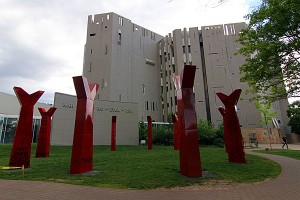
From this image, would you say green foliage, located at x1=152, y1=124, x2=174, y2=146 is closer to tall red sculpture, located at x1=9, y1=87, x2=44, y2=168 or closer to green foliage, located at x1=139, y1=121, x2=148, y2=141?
green foliage, located at x1=139, y1=121, x2=148, y2=141

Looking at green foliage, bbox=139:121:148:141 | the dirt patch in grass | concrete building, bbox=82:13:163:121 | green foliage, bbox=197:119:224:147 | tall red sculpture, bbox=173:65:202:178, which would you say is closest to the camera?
the dirt patch in grass

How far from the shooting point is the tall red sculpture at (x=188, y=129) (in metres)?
7.89

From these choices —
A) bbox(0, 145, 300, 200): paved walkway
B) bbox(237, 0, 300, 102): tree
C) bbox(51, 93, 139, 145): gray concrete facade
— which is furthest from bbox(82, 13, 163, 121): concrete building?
bbox(0, 145, 300, 200): paved walkway

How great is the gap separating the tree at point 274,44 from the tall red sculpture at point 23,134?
41.8 feet

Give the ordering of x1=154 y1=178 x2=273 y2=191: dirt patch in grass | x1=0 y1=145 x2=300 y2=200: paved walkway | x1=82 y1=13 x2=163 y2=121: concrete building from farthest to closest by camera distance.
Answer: x1=82 y1=13 x2=163 y2=121: concrete building → x1=154 y1=178 x2=273 y2=191: dirt patch in grass → x1=0 y1=145 x2=300 y2=200: paved walkway

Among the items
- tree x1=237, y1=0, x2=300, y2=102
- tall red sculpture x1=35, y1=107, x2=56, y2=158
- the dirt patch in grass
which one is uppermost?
tree x1=237, y1=0, x2=300, y2=102

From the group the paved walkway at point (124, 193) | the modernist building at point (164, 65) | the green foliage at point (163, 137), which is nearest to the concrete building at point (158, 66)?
the modernist building at point (164, 65)

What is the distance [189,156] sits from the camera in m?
7.96

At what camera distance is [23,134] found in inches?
380

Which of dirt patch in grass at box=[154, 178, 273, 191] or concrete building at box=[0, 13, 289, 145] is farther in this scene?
concrete building at box=[0, 13, 289, 145]

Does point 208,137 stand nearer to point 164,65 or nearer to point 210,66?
point 210,66

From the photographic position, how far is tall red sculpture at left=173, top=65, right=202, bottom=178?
789 cm

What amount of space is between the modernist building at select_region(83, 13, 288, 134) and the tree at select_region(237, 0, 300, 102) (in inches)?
1113

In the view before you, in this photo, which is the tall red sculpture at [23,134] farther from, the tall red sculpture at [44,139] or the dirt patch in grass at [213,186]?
the dirt patch in grass at [213,186]
